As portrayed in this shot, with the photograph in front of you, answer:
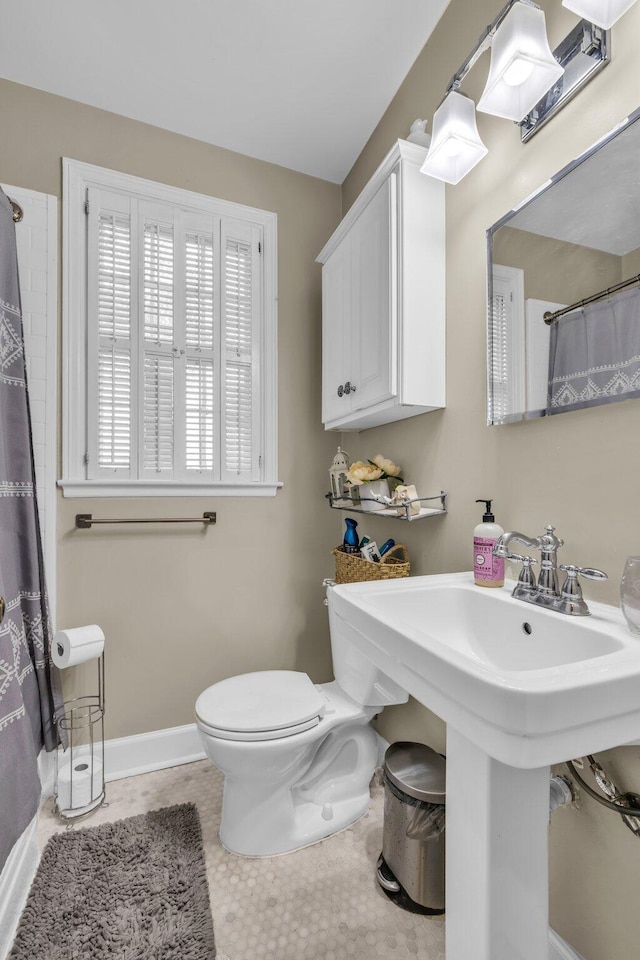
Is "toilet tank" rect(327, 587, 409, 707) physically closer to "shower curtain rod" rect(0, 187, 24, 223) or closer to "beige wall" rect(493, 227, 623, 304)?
"beige wall" rect(493, 227, 623, 304)

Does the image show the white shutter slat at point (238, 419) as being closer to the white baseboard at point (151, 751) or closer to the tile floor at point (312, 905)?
the white baseboard at point (151, 751)

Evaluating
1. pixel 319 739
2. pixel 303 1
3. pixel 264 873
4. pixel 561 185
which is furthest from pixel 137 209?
pixel 264 873

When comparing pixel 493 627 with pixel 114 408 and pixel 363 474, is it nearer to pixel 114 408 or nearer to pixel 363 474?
pixel 363 474

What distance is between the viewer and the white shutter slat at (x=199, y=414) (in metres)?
1.91

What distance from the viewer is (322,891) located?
1.24 m

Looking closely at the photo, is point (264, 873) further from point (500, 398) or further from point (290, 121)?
point (290, 121)

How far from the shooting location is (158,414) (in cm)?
186

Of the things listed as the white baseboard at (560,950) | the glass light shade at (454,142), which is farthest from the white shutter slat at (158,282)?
the white baseboard at (560,950)

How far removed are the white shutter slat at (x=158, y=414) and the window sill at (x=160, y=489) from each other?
8 centimetres

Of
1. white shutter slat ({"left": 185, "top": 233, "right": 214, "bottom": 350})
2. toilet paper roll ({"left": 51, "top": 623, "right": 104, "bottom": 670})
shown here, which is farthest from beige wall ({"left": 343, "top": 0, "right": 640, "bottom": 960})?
toilet paper roll ({"left": 51, "top": 623, "right": 104, "bottom": 670})

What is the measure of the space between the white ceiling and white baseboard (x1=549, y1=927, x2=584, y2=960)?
262cm

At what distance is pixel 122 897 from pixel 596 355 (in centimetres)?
182

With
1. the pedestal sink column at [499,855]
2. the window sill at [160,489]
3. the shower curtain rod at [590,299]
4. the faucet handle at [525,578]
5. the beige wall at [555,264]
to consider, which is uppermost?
the beige wall at [555,264]

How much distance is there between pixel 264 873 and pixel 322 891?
0.59ft
